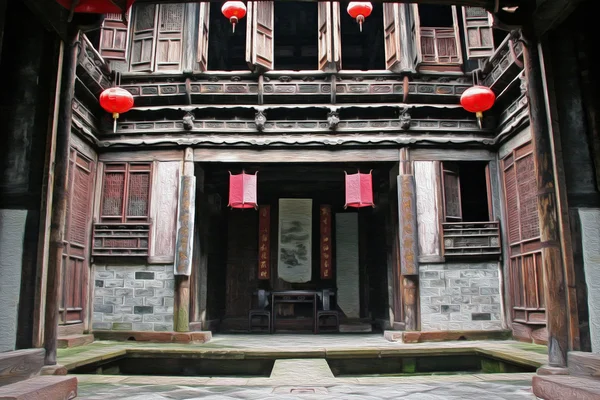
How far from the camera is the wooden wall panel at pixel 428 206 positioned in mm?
8305

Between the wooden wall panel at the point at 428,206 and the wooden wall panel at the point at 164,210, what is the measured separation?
4.00 meters

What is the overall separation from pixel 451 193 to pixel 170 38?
5534mm

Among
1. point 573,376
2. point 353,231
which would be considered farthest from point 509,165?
point 573,376

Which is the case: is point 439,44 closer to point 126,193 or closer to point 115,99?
point 115,99

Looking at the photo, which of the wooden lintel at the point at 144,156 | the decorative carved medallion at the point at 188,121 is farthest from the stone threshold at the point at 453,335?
the decorative carved medallion at the point at 188,121

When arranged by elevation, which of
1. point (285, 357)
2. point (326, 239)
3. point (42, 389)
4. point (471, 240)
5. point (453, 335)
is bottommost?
point (285, 357)

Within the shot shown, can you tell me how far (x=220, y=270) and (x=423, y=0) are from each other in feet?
27.6

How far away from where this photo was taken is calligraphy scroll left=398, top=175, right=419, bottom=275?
820 centimetres

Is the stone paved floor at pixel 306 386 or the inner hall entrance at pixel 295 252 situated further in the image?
the inner hall entrance at pixel 295 252

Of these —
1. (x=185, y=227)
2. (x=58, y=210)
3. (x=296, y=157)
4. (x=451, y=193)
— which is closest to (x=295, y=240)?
(x=296, y=157)

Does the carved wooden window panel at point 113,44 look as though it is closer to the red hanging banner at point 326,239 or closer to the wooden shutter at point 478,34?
the red hanging banner at point 326,239

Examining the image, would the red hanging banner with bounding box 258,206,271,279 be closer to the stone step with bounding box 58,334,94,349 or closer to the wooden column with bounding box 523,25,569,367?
the stone step with bounding box 58,334,94,349

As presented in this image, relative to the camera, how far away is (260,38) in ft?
28.9

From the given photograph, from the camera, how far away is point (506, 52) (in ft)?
25.0
